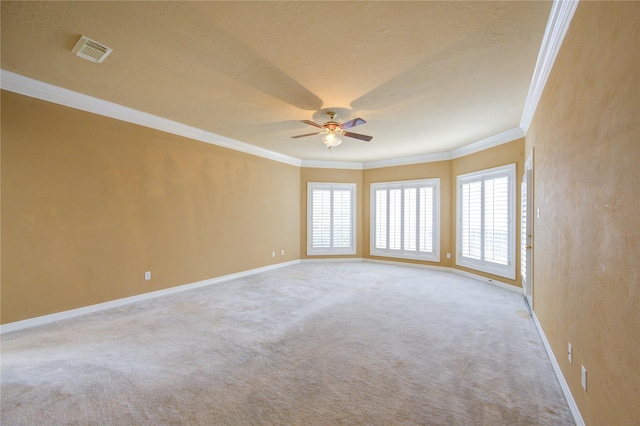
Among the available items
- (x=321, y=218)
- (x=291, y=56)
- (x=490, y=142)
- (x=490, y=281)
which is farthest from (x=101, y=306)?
(x=490, y=142)

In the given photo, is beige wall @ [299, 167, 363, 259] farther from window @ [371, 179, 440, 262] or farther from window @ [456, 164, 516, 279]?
window @ [456, 164, 516, 279]

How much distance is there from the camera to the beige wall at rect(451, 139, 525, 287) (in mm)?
4918

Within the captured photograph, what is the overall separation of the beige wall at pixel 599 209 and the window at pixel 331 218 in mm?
5524

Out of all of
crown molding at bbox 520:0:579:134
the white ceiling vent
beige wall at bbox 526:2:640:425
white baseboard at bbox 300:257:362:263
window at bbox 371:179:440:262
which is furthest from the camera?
white baseboard at bbox 300:257:362:263

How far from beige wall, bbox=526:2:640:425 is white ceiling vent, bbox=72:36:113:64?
361 cm

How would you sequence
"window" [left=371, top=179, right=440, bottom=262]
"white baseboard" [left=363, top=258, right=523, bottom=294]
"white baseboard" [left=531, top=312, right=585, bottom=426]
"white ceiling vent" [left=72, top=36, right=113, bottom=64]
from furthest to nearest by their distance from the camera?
"window" [left=371, top=179, right=440, bottom=262] < "white baseboard" [left=363, top=258, right=523, bottom=294] < "white ceiling vent" [left=72, top=36, right=113, bottom=64] < "white baseboard" [left=531, top=312, right=585, bottom=426]

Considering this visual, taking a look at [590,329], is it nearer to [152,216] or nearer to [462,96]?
[462,96]

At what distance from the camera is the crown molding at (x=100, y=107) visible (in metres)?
3.14

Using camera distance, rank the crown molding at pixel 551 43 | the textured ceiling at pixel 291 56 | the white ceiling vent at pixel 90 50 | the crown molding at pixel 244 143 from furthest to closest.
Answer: the white ceiling vent at pixel 90 50 < the crown molding at pixel 244 143 < the textured ceiling at pixel 291 56 < the crown molding at pixel 551 43

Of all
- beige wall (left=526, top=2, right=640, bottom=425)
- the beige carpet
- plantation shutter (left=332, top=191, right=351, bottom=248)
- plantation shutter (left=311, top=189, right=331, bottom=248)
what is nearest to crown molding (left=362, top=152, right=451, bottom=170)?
plantation shutter (left=332, top=191, right=351, bottom=248)

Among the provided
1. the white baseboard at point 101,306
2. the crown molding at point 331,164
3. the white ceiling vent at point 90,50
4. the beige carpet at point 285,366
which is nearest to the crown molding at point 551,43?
the beige carpet at point 285,366

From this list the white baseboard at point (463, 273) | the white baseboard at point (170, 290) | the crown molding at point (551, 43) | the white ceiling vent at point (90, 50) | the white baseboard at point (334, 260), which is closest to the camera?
the crown molding at point (551, 43)

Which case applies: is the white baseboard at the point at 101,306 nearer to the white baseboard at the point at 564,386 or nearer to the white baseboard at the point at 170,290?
the white baseboard at the point at 170,290

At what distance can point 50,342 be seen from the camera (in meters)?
2.91
